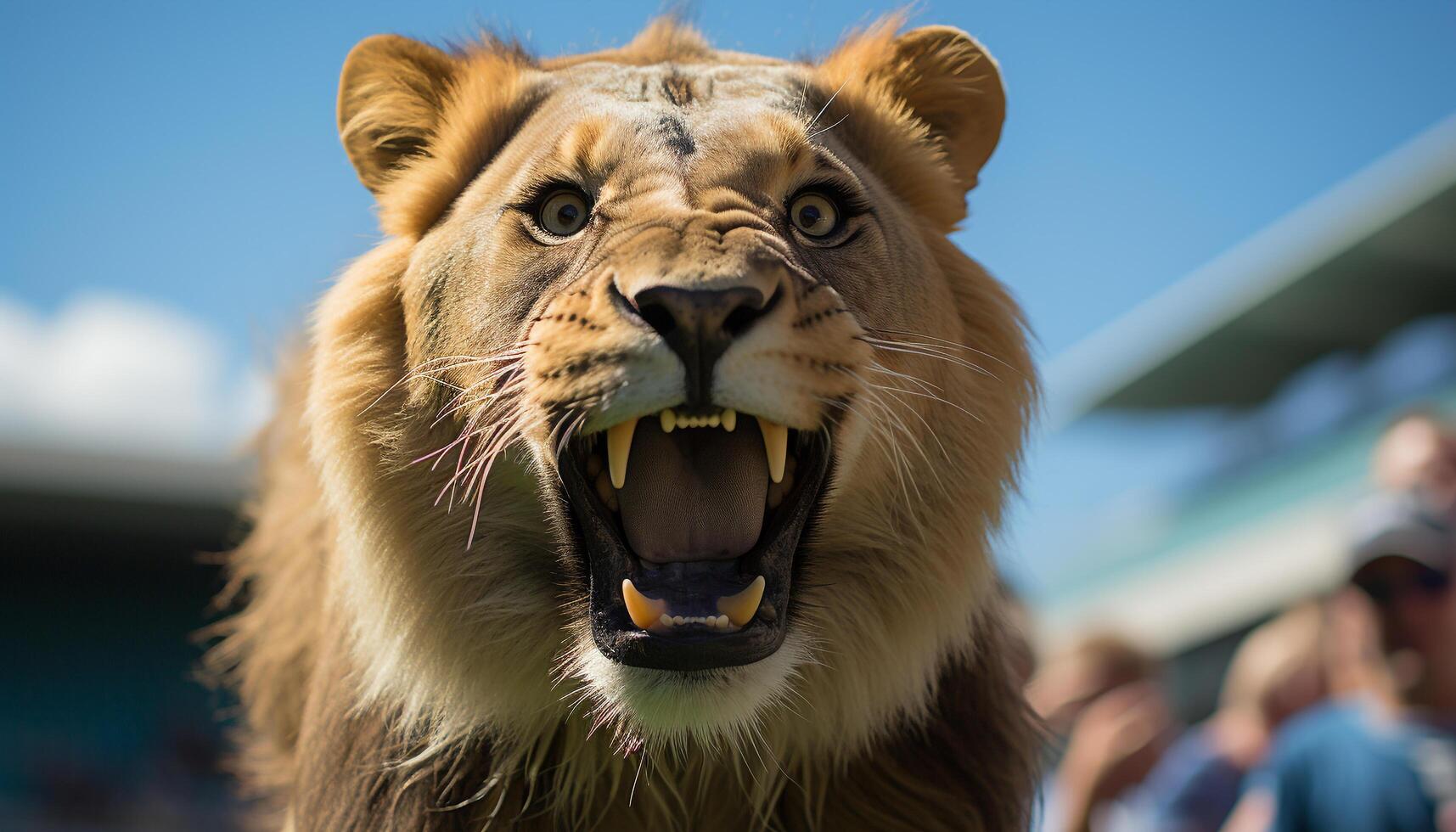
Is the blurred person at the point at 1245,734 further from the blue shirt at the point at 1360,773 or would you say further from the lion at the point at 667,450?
the lion at the point at 667,450

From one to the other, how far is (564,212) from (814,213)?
1.51 ft

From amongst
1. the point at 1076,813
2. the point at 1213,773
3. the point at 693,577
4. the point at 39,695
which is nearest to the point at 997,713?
the point at 693,577

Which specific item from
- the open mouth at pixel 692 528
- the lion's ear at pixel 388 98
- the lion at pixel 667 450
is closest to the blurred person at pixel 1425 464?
the lion at pixel 667 450

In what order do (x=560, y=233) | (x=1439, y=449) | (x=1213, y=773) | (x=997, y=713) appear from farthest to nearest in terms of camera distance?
1. (x=1213, y=773)
2. (x=1439, y=449)
3. (x=997, y=713)
4. (x=560, y=233)

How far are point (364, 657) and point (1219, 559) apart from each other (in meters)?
19.6

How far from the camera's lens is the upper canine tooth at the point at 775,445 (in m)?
1.99

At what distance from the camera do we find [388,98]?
2625 millimetres

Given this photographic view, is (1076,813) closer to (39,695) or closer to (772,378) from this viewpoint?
(772,378)

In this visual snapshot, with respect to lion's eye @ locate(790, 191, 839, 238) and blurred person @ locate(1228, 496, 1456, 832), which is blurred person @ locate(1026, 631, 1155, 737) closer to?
blurred person @ locate(1228, 496, 1456, 832)

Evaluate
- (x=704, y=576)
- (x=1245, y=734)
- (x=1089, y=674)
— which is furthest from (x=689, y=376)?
(x=1089, y=674)

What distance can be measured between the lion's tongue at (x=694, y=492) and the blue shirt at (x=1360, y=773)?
1.89 metres

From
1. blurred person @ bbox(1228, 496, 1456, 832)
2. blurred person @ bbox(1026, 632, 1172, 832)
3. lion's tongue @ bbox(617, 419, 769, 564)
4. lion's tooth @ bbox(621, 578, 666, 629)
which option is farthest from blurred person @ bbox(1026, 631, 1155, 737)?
lion's tooth @ bbox(621, 578, 666, 629)

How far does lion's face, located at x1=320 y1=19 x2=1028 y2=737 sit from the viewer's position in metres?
1.92

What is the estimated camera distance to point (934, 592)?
2.33 metres
